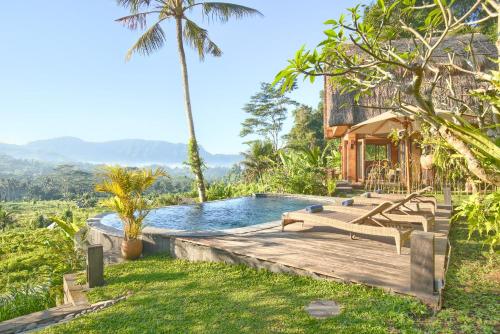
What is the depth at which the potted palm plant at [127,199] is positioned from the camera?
5703 mm

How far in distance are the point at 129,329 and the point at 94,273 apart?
1658 mm

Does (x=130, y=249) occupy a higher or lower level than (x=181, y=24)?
lower

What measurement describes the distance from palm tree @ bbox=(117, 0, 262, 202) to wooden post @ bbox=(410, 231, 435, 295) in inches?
445

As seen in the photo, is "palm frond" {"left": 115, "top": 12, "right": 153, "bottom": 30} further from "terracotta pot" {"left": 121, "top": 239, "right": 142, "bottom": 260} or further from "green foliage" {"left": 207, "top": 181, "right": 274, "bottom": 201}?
"terracotta pot" {"left": 121, "top": 239, "right": 142, "bottom": 260}

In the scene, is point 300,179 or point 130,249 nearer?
point 130,249

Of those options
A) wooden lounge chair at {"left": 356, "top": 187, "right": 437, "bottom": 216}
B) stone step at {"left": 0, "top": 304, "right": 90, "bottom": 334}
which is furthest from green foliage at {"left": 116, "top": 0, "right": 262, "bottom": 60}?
stone step at {"left": 0, "top": 304, "right": 90, "bottom": 334}

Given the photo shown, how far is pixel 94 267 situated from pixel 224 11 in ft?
45.1

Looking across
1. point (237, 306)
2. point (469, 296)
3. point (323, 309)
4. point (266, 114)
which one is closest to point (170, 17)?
point (237, 306)

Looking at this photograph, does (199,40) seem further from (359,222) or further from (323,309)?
(323,309)

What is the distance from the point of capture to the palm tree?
1464cm

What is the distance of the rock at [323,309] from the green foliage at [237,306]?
7cm

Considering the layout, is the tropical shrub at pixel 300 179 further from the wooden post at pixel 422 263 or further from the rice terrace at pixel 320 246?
the wooden post at pixel 422 263

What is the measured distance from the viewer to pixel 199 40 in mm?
15453

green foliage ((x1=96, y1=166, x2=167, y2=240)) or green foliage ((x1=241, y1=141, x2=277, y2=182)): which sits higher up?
green foliage ((x1=241, y1=141, x2=277, y2=182))
